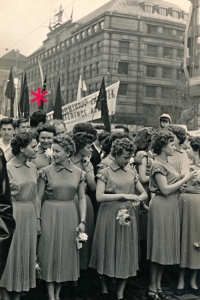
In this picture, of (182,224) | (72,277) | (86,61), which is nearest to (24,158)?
(72,277)

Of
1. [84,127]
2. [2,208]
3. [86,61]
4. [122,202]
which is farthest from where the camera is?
[86,61]

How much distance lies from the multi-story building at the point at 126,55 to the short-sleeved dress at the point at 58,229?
41.7 m

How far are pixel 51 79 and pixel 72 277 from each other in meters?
48.2

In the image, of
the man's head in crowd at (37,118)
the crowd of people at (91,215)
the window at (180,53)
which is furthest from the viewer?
the window at (180,53)

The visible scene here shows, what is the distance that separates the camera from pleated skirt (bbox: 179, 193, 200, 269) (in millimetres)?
5387

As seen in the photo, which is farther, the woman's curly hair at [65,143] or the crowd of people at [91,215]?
the woman's curly hair at [65,143]

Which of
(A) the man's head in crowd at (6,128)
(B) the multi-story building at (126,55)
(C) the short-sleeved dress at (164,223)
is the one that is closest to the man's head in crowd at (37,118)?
(A) the man's head in crowd at (6,128)

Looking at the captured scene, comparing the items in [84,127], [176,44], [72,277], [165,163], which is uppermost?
[176,44]

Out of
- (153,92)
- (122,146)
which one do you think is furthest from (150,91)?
(122,146)

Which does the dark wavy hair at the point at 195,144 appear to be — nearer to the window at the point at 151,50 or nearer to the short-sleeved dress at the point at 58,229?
the short-sleeved dress at the point at 58,229

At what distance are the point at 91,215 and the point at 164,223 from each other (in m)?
0.97

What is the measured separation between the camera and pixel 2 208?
2.07 meters

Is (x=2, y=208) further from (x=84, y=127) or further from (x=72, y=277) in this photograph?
(x=84, y=127)

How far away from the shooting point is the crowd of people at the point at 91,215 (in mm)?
4477
